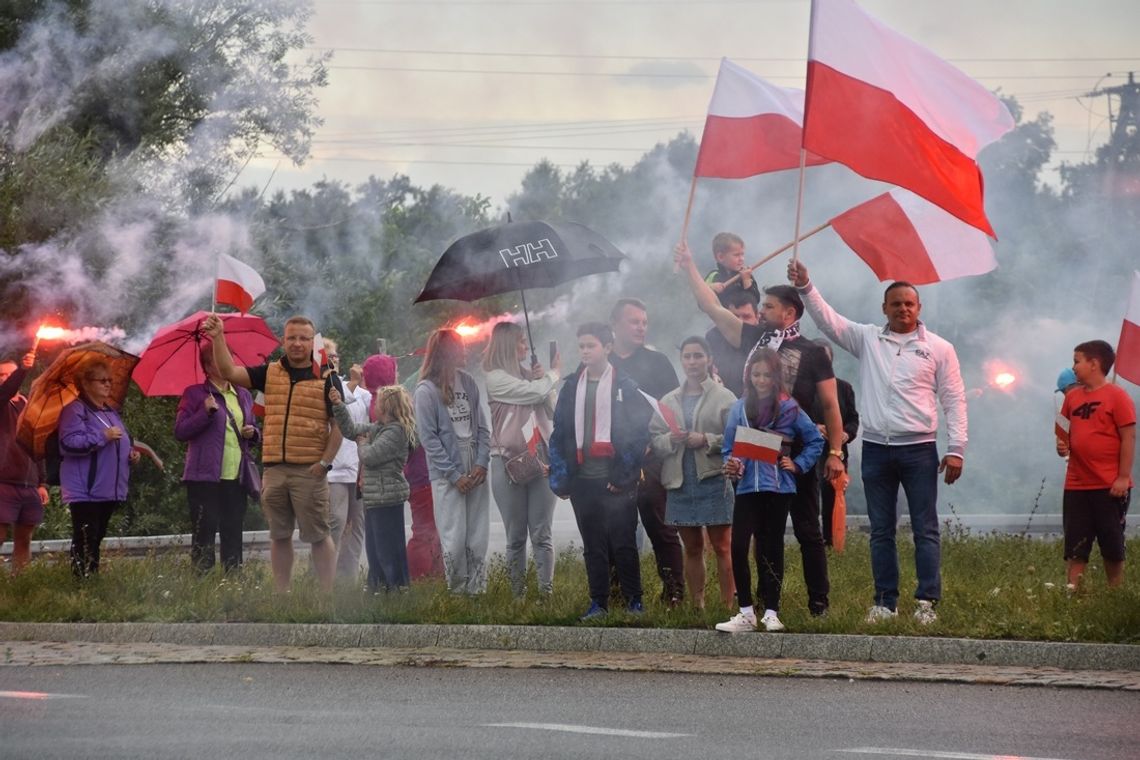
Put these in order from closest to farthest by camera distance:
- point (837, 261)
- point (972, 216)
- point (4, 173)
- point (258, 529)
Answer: point (972, 216) < point (258, 529) < point (4, 173) < point (837, 261)

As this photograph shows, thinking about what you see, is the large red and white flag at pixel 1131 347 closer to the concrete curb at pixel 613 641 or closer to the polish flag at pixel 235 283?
the concrete curb at pixel 613 641

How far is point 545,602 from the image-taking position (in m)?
10.3

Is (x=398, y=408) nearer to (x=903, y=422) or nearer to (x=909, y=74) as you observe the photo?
(x=903, y=422)

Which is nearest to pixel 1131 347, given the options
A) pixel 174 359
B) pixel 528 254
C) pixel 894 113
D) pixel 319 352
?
pixel 894 113

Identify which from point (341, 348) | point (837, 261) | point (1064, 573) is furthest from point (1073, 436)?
point (837, 261)

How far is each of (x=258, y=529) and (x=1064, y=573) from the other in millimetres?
10707

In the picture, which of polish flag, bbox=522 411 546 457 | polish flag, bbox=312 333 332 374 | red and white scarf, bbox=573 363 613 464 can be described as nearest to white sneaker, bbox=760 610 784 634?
red and white scarf, bbox=573 363 613 464

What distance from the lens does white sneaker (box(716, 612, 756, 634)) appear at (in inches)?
360

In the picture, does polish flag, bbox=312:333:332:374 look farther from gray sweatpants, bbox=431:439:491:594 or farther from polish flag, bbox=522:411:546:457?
polish flag, bbox=522:411:546:457

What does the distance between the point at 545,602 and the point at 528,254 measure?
2.58m

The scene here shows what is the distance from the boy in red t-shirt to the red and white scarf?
292 cm

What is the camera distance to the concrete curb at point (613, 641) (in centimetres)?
866

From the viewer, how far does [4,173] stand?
22.3 meters

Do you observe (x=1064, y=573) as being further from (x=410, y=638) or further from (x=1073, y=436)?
(x=410, y=638)
